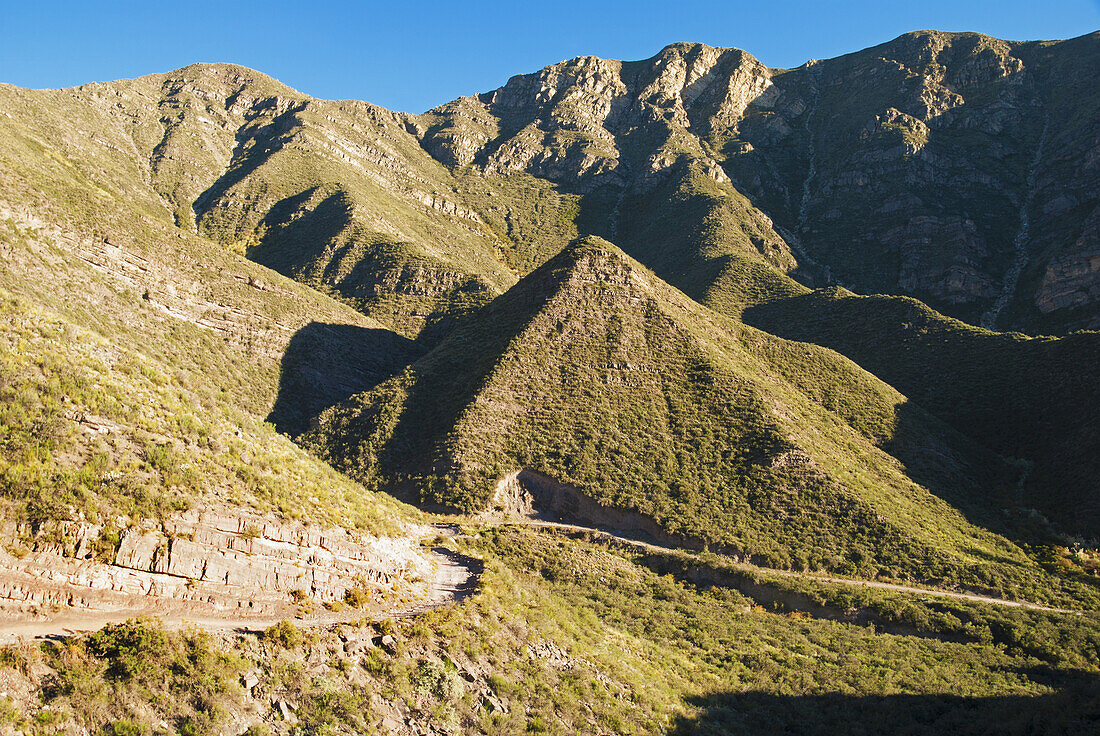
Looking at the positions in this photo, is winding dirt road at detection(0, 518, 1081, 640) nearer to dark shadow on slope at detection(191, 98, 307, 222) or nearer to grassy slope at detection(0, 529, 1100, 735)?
grassy slope at detection(0, 529, 1100, 735)

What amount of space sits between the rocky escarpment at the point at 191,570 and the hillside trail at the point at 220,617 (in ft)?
0.20

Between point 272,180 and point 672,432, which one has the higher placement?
point 272,180

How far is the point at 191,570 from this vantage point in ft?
51.2

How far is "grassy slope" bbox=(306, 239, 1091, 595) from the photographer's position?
39156 mm

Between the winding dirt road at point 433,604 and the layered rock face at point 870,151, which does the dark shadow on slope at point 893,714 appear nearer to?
the winding dirt road at point 433,604

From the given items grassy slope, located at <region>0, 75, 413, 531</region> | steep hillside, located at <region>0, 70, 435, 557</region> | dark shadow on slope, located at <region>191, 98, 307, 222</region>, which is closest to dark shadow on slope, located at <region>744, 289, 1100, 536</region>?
steep hillside, located at <region>0, 70, 435, 557</region>

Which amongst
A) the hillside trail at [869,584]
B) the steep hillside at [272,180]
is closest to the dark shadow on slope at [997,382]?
the hillside trail at [869,584]

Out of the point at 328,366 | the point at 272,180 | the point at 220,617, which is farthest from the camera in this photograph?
the point at 272,180

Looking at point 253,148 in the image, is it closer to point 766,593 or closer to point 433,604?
point 766,593

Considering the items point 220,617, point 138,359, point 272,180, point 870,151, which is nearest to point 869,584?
point 220,617

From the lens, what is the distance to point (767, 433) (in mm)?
45875

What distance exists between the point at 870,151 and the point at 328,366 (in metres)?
129

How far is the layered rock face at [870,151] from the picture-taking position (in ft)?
347

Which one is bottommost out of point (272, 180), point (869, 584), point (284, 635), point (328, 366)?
point (284, 635)
